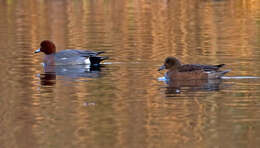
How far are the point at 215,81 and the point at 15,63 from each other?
16.9 ft

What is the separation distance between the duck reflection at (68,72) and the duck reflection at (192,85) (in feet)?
6.47

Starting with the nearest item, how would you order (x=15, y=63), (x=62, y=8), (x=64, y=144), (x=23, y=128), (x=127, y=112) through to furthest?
(x=64, y=144)
(x=23, y=128)
(x=127, y=112)
(x=15, y=63)
(x=62, y=8)

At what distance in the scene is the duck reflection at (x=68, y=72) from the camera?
51.3 feet

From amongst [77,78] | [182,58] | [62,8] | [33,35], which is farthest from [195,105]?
[62,8]

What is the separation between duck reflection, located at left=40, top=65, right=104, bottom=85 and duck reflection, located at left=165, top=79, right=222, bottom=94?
1.97m

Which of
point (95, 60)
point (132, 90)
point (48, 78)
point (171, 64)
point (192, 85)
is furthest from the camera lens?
point (95, 60)

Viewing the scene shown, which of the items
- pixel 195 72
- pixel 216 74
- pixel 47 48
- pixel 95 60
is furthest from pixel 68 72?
pixel 216 74

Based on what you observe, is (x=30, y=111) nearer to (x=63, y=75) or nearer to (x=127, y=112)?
(x=127, y=112)

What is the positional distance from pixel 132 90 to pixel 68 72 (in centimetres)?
385

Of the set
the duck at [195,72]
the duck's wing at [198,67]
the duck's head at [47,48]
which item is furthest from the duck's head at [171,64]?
the duck's head at [47,48]

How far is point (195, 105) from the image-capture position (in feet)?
38.6

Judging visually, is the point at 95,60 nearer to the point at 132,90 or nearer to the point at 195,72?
the point at 195,72

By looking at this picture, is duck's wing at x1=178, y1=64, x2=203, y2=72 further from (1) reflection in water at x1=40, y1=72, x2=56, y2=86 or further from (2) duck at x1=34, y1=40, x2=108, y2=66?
(2) duck at x1=34, y1=40, x2=108, y2=66

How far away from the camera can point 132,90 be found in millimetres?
13414
